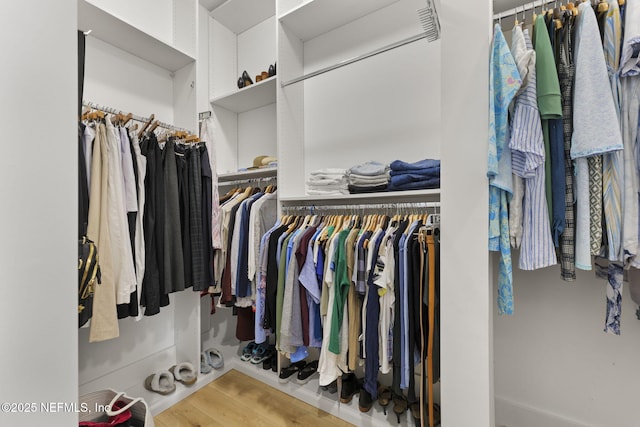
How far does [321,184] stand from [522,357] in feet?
4.81

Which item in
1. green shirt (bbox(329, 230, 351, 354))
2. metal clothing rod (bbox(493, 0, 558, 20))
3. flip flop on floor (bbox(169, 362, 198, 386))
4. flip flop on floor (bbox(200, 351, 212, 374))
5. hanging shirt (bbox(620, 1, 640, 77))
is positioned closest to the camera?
hanging shirt (bbox(620, 1, 640, 77))

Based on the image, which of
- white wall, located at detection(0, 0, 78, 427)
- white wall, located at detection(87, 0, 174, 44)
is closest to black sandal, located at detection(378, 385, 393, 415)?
white wall, located at detection(0, 0, 78, 427)

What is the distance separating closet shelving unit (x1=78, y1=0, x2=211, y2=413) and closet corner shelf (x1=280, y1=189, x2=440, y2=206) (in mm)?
945

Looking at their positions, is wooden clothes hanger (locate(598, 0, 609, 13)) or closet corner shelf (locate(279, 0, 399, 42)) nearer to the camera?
wooden clothes hanger (locate(598, 0, 609, 13))

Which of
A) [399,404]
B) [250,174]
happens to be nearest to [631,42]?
[399,404]

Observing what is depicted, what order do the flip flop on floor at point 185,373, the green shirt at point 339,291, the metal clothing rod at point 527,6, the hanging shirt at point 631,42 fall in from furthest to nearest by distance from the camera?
the flip flop on floor at point 185,373 → the green shirt at point 339,291 → the metal clothing rod at point 527,6 → the hanging shirt at point 631,42

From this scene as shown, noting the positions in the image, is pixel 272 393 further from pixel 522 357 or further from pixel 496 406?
pixel 522 357

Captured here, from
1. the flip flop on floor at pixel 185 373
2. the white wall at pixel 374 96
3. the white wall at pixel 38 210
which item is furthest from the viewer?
the flip flop on floor at pixel 185 373

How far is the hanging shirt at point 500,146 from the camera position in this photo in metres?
0.89

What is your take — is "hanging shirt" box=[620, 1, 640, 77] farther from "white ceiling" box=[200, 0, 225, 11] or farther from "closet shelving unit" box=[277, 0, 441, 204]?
"white ceiling" box=[200, 0, 225, 11]

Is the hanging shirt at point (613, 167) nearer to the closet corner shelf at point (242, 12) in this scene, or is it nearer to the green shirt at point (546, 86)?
the green shirt at point (546, 86)

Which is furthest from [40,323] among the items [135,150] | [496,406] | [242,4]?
[242,4]

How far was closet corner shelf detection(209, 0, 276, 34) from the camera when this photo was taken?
2.12 metres

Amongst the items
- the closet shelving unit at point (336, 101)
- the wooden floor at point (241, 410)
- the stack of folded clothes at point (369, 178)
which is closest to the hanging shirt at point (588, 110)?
the closet shelving unit at point (336, 101)
